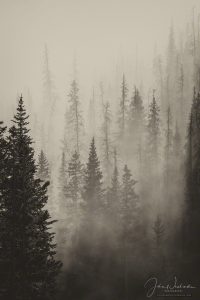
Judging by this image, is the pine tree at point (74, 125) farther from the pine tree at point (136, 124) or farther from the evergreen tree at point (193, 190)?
the evergreen tree at point (193, 190)

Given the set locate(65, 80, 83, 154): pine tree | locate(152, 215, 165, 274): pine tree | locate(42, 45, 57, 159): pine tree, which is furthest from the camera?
locate(42, 45, 57, 159): pine tree

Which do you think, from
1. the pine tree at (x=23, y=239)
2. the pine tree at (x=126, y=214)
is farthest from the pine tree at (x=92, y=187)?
the pine tree at (x=23, y=239)

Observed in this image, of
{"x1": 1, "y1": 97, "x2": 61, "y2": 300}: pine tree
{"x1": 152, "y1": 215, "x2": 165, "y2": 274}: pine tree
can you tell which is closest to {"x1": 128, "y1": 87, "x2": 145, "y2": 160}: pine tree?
{"x1": 152, "y1": 215, "x2": 165, "y2": 274}: pine tree

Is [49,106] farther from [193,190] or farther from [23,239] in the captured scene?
[23,239]

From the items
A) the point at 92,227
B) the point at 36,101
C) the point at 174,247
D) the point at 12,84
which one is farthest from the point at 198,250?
the point at 12,84

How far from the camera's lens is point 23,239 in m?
20.0

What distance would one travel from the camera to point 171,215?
58.3m

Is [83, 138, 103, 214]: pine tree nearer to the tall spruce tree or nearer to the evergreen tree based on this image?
the evergreen tree

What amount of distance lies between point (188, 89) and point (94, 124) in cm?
2398
